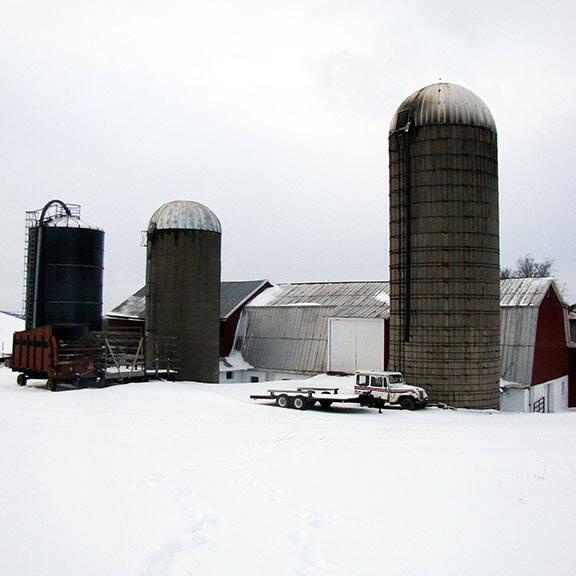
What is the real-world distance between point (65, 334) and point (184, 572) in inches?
984

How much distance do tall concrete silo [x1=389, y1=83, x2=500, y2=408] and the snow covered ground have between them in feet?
28.9

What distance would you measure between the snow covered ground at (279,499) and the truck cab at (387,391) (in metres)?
5.83

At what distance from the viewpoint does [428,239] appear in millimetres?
28594

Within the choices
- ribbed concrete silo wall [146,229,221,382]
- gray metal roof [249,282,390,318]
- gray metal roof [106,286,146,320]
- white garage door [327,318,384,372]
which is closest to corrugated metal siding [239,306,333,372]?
gray metal roof [249,282,390,318]

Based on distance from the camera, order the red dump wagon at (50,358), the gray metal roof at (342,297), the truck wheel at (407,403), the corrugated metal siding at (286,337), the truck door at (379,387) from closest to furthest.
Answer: the truck door at (379,387)
the truck wheel at (407,403)
the red dump wagon at (50,358)
the gray metal roof at (342,297)
the corrugated metal siding at (286,337)

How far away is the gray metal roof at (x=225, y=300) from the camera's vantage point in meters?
44.3

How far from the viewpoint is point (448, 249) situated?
92.9 ft

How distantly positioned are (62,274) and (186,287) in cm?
690

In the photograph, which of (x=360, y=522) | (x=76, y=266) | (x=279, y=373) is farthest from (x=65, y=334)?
(x=360, y=522)

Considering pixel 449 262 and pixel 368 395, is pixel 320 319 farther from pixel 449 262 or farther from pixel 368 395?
pixel 368 395

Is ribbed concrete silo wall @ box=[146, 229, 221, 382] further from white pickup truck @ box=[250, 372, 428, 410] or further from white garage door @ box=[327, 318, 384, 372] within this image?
white pickup truck @ box=[250, 372, 428, 410]

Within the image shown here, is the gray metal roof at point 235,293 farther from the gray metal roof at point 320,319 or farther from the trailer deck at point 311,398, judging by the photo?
the trailer deck at point 311,398

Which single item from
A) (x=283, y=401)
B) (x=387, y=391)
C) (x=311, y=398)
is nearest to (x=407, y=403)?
(x=387, y=391)

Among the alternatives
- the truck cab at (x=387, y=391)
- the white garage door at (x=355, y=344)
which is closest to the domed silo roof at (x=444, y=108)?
the white garage door at (x=355, y=344)
